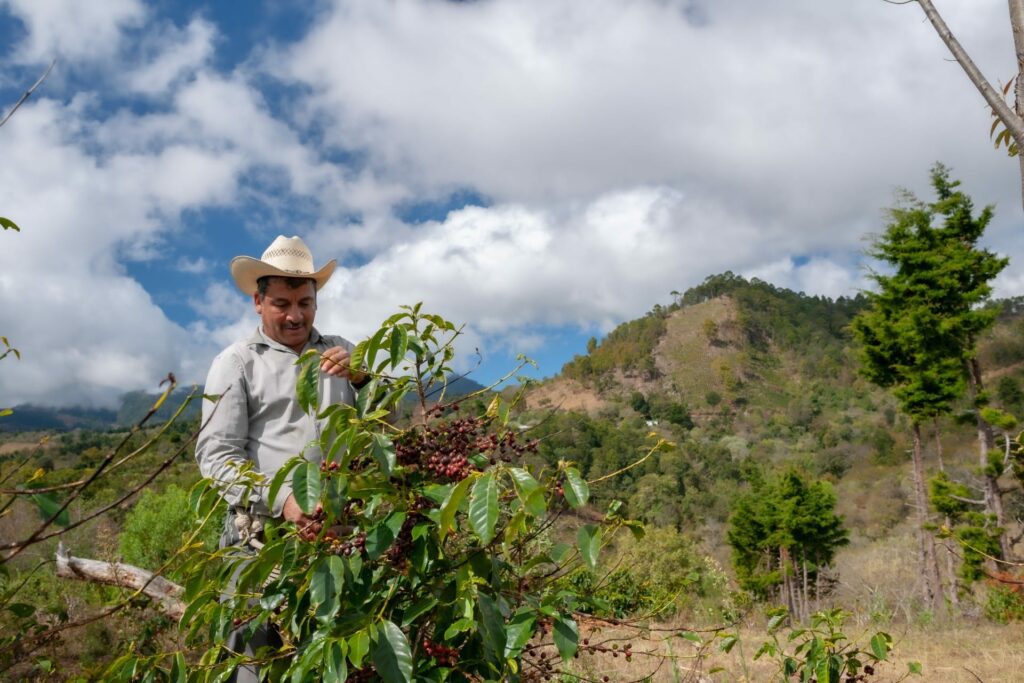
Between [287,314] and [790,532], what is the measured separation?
2150cm

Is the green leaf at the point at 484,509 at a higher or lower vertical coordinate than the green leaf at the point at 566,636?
higher

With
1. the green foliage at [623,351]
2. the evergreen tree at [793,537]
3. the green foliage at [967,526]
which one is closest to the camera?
the green foliage at [967,526]

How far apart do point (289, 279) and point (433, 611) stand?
1.48 meters

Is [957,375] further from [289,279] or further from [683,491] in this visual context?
[683,491]

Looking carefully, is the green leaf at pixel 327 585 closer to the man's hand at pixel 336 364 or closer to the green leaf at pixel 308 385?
the green leaf at pixel 308 385

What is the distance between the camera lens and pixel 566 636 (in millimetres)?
1361

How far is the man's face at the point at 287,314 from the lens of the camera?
2.47 metres

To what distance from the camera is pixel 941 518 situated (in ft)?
49.9

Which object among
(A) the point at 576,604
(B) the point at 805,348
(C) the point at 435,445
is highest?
(B) the point at 805,348

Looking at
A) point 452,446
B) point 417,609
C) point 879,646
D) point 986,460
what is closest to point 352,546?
point 417,609

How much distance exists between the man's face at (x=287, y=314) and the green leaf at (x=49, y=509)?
5.06 ft

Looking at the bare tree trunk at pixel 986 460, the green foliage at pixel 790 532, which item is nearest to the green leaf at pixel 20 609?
the bare tree trunk at pixel 986 460

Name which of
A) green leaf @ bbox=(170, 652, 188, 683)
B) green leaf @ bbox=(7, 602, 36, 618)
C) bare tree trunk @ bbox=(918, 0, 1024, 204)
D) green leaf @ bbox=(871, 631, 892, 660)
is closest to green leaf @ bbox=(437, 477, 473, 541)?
green leaf @ bbox=(170, 652, 188, 683)

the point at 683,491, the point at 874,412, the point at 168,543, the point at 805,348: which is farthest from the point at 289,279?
the point at 805,348
